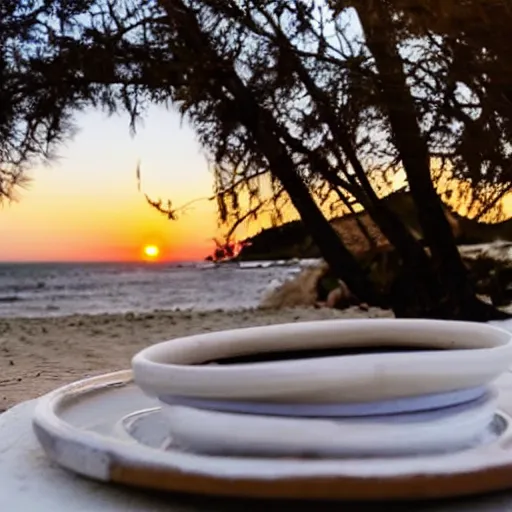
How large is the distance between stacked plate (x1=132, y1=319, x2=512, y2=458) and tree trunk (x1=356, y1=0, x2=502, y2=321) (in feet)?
10.1

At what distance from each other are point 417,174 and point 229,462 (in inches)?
155

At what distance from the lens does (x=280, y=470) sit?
0.53m

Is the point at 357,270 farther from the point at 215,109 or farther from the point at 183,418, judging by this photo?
the point at 183,418

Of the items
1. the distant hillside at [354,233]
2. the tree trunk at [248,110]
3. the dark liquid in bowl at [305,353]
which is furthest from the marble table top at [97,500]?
the distant hillside at [354,233]

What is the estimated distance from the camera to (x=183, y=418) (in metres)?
0.60

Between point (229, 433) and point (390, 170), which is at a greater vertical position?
point (390, 170)

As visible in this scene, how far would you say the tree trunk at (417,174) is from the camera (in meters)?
3.68

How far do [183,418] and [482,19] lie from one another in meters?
3.07

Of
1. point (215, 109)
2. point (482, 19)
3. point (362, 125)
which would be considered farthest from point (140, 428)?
point (215, 109)

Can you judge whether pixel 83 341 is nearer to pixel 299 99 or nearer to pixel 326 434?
pixel 299 99

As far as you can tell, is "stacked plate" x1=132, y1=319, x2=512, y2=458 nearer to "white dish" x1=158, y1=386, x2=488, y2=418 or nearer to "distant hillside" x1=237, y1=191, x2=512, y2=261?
"white dish" x1=158, y1=386, x2=488, y2=418

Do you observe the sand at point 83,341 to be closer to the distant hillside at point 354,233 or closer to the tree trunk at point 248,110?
the distant hillside at point 354,233

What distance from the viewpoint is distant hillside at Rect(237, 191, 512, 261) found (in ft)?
15.6

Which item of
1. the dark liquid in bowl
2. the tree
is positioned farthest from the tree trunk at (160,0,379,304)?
the dark liquid in bowl
